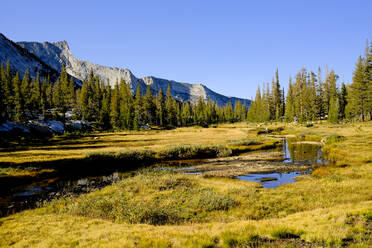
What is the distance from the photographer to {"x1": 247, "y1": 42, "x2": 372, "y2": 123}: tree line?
6594 centimetres

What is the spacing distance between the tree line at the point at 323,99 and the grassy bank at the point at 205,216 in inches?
2101

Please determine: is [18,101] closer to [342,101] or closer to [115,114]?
[115,114]

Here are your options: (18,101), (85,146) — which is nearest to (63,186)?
(85,146)

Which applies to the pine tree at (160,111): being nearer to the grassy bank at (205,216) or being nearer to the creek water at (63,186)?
the creek water at (63,186)

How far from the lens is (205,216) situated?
44.4 feet

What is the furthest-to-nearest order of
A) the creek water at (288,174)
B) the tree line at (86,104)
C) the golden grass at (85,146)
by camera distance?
the tree line at (86,104), the golden grass at (85,146), the creek water at (288,174)

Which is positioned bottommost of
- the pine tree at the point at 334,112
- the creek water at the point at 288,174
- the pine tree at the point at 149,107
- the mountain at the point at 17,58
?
the creek water at the point at 288,174

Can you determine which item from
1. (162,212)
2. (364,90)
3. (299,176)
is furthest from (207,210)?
(364,90)

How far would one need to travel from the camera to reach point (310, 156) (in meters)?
32.9

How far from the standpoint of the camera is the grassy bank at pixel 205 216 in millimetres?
8438

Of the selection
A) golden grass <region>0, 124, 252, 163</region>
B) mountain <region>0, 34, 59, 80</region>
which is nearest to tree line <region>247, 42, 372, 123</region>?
golden grass <region>0, 124, 252, 163</region>

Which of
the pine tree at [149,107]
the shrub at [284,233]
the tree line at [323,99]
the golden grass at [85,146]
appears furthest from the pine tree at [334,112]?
the pine tree at [149,107]

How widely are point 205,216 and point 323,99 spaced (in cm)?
9721

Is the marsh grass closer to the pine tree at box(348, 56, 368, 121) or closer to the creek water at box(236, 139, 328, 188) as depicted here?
the creek water at box(236, 139, 328, 188)
